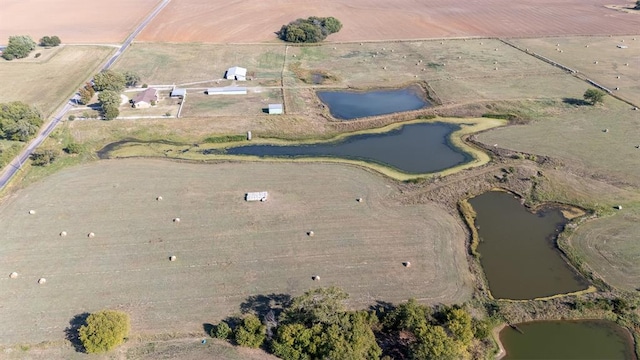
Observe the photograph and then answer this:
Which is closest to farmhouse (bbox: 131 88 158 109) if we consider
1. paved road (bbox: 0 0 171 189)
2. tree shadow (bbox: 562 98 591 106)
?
paved road (bbox: 0 0 171 189)

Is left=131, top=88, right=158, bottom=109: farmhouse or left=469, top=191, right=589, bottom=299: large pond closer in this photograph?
left=469, top=191, right=589, bottom=299: large pond

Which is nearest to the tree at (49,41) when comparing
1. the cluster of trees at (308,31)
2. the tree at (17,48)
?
the tree at (17,48)

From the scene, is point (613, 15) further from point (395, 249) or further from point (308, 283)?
point (308, 283)

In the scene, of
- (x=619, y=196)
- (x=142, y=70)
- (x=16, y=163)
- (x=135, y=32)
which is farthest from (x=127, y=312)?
(x=135, y=32)

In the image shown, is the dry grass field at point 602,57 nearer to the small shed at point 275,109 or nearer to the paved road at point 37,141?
the small shed at point 275,109

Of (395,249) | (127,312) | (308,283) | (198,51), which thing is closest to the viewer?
(127,312)

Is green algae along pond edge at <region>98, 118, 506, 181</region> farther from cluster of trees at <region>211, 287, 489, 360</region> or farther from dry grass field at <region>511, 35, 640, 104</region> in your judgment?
dry grass field at <region>511, 35, 640, 104</region>

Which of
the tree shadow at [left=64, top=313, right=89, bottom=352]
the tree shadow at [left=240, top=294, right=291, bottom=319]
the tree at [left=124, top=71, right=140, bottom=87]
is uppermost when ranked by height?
the tree at [left=124, top=71, right=140, bottom=87]
